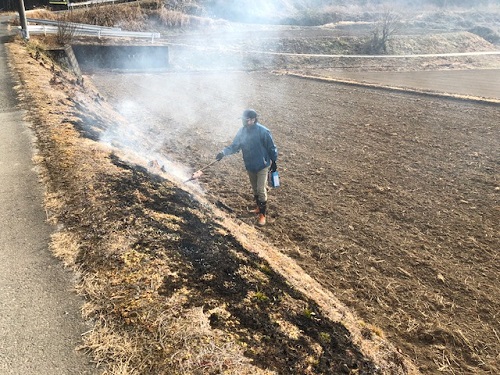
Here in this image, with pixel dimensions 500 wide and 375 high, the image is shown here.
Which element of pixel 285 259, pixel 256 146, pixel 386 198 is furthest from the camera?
pixel 386 198

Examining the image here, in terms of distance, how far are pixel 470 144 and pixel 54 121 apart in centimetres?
1131

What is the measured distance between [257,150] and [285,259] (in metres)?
1.96

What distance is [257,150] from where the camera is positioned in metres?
Answer: 6.56

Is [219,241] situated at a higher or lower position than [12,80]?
lower

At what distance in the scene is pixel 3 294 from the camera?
3.45 m

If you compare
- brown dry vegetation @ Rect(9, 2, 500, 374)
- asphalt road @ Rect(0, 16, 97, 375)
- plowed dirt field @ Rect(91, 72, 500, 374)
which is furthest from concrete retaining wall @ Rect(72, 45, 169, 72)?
asphalt road @ Rect(0, 16, 97, 375)

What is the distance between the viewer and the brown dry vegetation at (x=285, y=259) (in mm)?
3207

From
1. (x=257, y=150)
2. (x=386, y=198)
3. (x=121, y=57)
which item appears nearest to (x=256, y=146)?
(x=257, y=150)

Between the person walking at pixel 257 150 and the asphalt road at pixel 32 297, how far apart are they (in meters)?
3.15

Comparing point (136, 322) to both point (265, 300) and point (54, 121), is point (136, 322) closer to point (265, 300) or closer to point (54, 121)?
point (265, 300)

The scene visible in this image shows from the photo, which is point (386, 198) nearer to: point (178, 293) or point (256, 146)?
point (256, 146)

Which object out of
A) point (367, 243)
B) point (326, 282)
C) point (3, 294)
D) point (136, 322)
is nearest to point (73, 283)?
point (3, 294)

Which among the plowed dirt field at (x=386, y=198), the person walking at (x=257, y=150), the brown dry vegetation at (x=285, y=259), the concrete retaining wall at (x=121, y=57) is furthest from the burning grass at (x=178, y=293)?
the concrete retaining wall at (x=121, y=57)

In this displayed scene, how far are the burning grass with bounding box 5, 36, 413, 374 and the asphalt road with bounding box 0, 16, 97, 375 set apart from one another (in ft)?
0.45
